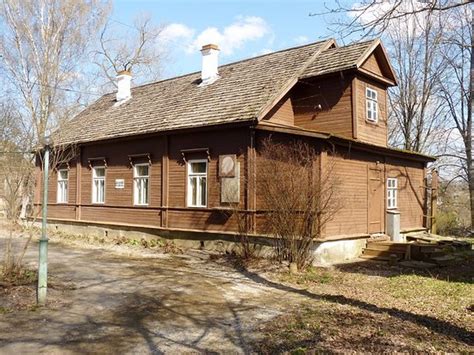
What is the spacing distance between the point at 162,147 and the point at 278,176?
248 inches

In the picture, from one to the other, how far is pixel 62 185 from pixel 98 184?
333cm

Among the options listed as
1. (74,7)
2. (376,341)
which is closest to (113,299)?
(376,341)

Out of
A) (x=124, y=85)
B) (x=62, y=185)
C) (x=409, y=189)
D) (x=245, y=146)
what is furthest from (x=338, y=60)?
(x=62, y=185)

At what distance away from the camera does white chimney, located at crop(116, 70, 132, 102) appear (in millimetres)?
23031

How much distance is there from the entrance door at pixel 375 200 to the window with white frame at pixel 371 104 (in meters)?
2.04

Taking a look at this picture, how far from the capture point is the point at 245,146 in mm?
13992

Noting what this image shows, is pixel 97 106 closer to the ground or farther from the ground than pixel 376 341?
farther from the ground

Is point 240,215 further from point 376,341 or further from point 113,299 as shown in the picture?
point 376,341

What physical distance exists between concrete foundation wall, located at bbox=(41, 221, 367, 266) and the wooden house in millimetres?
59

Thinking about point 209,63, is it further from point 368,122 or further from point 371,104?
point 368,122

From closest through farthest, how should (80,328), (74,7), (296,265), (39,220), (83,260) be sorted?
(80,328) < (296,265) < (83,260) < (39,220) < (74,7)

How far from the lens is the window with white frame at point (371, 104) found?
640 inches

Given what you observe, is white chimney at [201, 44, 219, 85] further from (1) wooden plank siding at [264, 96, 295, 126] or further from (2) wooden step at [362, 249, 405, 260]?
(2) wooden step at [362, 249, 405, 260]

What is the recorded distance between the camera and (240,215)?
13906mm
